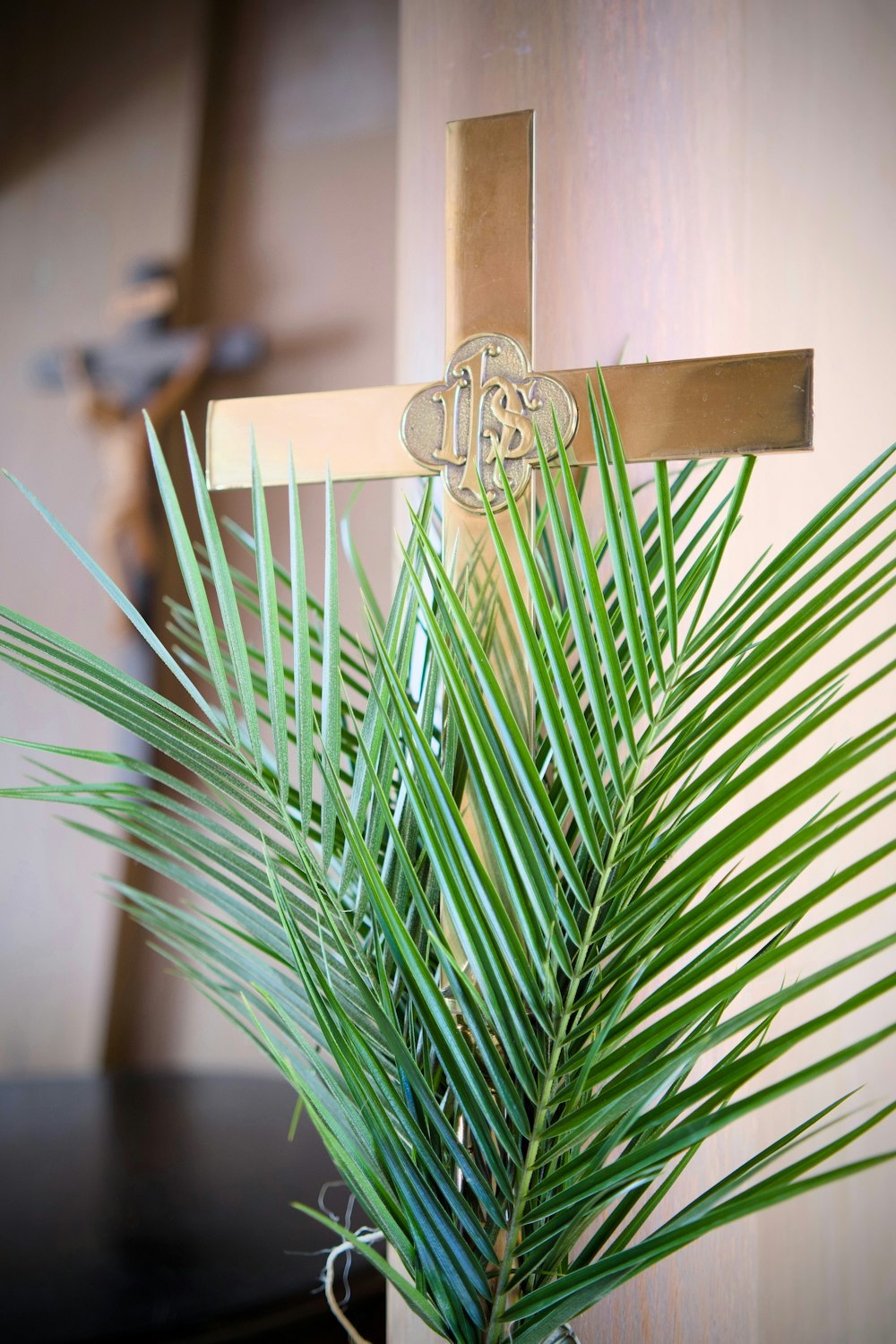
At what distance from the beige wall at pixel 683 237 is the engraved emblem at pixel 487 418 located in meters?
0.23

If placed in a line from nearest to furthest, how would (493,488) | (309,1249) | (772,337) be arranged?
(493,488), (772,337), (309,1249)

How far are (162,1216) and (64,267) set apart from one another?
181 cm

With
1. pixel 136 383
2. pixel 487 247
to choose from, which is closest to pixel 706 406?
pixel 487 247

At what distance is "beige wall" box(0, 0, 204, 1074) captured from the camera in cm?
211

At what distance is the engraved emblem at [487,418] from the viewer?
0.61 metres

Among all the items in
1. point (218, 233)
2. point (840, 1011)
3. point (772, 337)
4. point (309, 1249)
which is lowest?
point (309, 1249)

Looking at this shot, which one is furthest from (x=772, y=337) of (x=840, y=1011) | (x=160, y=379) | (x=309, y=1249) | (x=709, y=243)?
(x=160, y=379)

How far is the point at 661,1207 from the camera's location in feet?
2.53

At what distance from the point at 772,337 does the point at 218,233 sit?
1617mm

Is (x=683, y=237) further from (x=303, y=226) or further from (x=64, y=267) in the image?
(x=64, y=267)

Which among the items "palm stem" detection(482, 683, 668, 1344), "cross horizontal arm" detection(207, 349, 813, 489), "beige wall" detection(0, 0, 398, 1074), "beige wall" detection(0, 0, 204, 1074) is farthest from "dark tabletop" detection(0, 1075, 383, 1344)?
"cross horizontal arm" detection(207, 349, 813, 489)

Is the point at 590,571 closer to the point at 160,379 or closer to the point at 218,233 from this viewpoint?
the point at 160,379

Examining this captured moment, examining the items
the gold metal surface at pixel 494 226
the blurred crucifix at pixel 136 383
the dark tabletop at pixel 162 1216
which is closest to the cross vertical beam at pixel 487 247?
the gold metal surface at pixel 494 226

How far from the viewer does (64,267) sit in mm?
2166
